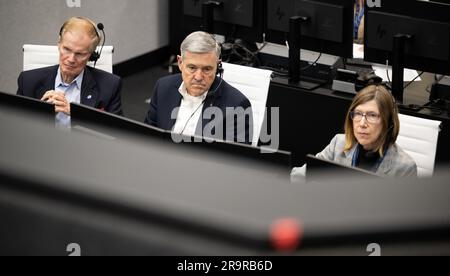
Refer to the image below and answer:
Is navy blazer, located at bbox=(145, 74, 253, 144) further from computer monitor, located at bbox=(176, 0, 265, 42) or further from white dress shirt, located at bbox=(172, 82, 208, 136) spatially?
computer monitor, located at bbox=(176, 0, 265, 42)

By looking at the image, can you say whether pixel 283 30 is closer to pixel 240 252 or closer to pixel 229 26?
pixel 229 26

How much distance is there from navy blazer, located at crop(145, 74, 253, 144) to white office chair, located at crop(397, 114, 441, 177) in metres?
0.61

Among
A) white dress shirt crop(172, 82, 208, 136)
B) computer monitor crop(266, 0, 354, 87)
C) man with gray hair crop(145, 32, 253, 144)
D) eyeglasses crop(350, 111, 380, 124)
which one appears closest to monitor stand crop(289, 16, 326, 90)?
computer monitor crop(266, 0, 354, 87)

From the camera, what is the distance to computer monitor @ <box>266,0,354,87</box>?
3887 mm

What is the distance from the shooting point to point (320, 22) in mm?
3955

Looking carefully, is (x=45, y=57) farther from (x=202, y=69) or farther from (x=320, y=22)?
(x=320, y=22)

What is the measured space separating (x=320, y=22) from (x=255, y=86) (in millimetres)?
825

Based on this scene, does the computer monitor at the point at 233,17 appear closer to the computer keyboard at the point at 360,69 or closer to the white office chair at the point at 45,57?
the computer keyboard at the point at 360,69

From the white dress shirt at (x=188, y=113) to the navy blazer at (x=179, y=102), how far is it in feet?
0.08

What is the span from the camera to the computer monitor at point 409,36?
3627 mm

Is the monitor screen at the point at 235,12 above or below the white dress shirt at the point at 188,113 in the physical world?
above

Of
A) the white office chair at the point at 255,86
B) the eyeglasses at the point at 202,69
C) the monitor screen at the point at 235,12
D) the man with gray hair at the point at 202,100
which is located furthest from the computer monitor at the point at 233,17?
the eyeglasses at the point at 202,69

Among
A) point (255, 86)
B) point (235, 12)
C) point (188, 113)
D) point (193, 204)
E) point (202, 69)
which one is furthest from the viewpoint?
point (235, 12)

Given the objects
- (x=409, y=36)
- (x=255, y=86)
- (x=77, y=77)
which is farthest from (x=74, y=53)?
(x=409, y=36)
